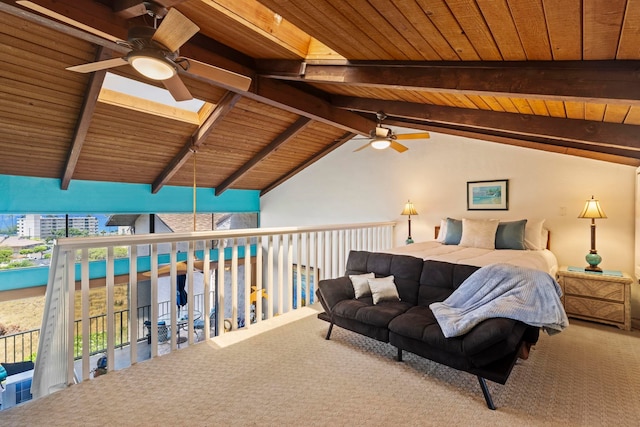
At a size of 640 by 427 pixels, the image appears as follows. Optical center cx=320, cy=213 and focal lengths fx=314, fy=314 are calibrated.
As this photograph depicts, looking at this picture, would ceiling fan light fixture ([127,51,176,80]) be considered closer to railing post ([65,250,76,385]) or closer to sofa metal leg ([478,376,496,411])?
railing post ([65,250,76,385])

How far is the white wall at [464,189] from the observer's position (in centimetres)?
391

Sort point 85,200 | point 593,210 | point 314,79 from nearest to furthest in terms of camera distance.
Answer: point 314,79 → point 593,210 → point 85,200

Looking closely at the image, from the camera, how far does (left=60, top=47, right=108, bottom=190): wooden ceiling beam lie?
3.55m

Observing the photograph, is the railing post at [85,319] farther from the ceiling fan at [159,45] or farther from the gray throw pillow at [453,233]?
the gray throw pillow at [453,233]

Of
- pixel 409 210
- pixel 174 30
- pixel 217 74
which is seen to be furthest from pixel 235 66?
pixel 409 210

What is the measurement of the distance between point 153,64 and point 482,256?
12.1 feet

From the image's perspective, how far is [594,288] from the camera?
11.5 feet

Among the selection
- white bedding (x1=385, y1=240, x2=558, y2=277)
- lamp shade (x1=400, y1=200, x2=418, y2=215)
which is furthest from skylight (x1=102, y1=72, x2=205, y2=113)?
lamp shade (x1=400, y1=200, x2=418, y2=215)

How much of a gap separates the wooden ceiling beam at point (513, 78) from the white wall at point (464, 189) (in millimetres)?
2834

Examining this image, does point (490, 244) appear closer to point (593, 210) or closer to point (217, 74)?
point (593, 210)

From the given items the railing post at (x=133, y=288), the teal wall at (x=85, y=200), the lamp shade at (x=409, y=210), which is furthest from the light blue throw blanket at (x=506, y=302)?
the teal wall at (x=85, y=200)

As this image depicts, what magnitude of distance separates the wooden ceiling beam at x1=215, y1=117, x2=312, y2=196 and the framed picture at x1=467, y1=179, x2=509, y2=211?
2.98 metres

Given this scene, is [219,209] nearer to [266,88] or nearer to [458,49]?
[266,88]

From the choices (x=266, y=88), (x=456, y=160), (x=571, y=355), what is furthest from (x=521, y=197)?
(x=266, y=88)
